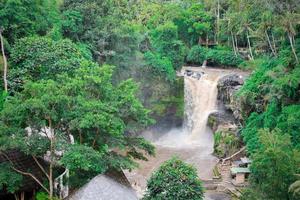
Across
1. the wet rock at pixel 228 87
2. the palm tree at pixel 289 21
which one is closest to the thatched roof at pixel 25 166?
the palm tree at pixel 289 21

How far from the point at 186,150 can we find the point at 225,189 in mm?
7444

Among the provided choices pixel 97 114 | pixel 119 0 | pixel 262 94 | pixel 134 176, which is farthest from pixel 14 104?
pixel 119 0

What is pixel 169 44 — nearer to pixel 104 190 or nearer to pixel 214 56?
pixel 214 56

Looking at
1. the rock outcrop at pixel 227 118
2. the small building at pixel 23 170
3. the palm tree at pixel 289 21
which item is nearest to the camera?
the small building at pixel 23 170

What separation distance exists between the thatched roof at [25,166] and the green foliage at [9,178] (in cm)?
62

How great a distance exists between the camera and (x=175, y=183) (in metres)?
16.5

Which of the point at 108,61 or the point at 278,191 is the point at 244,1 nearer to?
the point at 108,61

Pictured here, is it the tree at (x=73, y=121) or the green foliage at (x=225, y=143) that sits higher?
the tree at (x=73, y=121)

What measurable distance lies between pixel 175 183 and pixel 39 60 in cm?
1170

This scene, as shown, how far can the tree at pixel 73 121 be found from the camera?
16.8 meters

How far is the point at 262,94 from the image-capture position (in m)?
28.1

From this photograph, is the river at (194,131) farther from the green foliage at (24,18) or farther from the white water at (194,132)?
the green foliage at (24,18)

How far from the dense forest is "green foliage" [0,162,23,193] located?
0.04 metres

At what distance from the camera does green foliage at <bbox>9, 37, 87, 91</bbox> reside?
24484 millimetres
